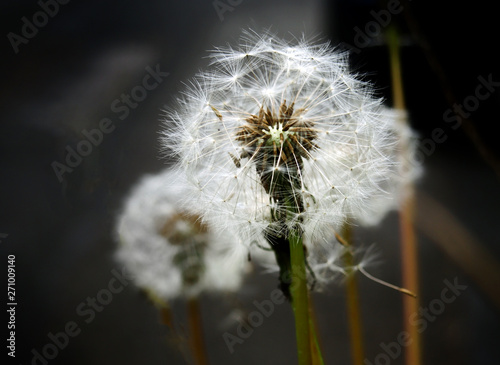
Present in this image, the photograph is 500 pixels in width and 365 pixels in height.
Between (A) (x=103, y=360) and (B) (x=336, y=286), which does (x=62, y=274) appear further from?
(B) (x=336, y=286)

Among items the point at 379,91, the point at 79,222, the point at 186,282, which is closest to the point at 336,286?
the point at 186,282

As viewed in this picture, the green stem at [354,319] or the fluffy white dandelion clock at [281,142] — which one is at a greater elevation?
the fluffy white dandelion clock at [281,142]

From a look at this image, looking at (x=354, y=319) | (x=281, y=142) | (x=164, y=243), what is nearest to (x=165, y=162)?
(x=164, y=243)

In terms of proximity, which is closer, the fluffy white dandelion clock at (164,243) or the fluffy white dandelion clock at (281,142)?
the fluffy white dandelion clock at (281,142)

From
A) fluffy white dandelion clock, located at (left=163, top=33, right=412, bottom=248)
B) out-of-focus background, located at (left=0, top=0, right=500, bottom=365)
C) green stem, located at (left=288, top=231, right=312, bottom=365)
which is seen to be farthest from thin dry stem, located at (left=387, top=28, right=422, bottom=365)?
green stem, located at (left=288, top=231, right=312, bottom=365)

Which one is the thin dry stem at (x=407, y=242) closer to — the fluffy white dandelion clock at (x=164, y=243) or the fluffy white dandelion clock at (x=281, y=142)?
the fluffy white dandelion clock at (x=281, y=142)

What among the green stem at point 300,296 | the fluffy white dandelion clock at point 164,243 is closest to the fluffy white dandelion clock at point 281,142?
the green stem at point 300,296
